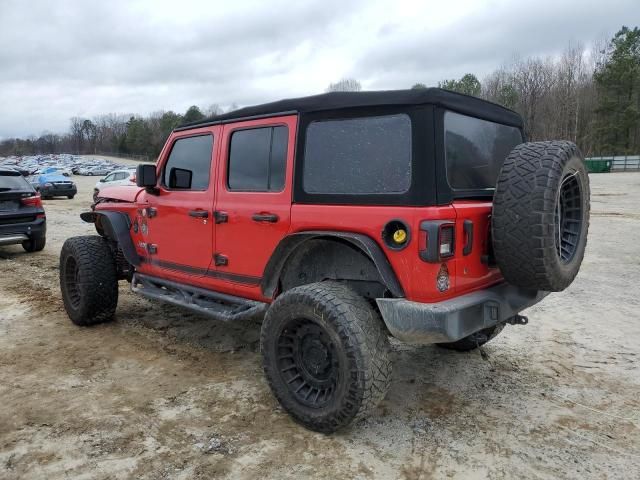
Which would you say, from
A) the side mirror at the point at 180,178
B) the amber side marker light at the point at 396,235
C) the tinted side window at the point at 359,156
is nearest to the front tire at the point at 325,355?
the amber side marker light at the point at 396,235

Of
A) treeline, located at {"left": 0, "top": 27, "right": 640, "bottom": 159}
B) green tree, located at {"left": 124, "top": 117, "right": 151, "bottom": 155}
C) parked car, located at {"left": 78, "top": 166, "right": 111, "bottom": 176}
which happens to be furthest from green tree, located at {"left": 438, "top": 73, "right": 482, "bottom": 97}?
green tree, located at {"left": 124, "top": 117, "right": 151, "bottom": 155}

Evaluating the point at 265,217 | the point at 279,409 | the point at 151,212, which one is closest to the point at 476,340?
the point at 279,409

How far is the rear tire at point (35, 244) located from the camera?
908 centimetres

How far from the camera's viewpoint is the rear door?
3354 mm

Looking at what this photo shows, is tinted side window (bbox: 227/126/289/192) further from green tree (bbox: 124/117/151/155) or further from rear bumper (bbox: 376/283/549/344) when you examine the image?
green tree (bbox: 124/117/151/155)

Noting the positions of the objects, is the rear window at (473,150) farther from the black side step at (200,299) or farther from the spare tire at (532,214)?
the black side step at (200,299)

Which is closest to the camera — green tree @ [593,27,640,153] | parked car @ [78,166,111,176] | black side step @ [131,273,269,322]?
black side step @ [131,273,269,322]

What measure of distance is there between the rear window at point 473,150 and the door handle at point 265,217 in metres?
1.17

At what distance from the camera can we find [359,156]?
9.89 feet

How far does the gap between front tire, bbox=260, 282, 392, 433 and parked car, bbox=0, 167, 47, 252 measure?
7305 millimetres

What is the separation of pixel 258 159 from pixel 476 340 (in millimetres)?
2080

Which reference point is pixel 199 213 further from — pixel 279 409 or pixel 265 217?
pixel 279 409

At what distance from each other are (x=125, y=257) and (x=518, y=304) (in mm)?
3537

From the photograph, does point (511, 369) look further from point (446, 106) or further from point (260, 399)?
point (446, 106)
